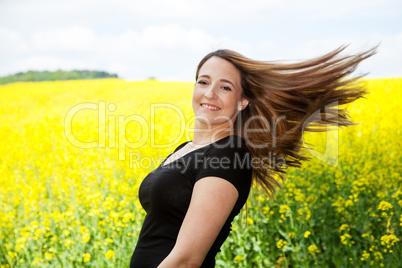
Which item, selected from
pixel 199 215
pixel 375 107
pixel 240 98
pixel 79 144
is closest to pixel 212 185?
pixel 199 215

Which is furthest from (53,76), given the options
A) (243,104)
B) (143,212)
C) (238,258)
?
(243,104)

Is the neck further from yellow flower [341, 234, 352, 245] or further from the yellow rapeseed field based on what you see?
yellow flower [341, 234, 352, 245]

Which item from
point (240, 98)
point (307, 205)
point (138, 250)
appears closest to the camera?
point (138, 250)

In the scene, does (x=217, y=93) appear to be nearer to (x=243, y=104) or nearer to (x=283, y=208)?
→ (x=243, y=104)

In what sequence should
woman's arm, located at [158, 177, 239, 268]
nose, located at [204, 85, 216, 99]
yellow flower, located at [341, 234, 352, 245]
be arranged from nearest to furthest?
woman's arm, located at [158, 177, 239, 268]
nose, located at [204, 85, 216, 99]
yellow flower, located at [341, 234, 352, 245]

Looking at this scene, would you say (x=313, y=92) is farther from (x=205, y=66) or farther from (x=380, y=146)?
(x=380, y=146)

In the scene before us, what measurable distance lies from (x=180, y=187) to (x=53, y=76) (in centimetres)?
3538

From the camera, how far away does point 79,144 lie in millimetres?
6188

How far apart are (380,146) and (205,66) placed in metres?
3.89

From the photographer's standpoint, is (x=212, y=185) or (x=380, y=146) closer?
→ (x=212, y=185)

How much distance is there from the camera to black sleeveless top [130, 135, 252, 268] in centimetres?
171

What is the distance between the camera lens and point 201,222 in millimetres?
1632

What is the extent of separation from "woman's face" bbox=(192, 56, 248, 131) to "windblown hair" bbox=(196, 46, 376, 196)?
79 mm

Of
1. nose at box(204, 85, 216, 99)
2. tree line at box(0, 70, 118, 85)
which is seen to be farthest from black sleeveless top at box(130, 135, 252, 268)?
tree line at box(0, 70, 118, 85)
